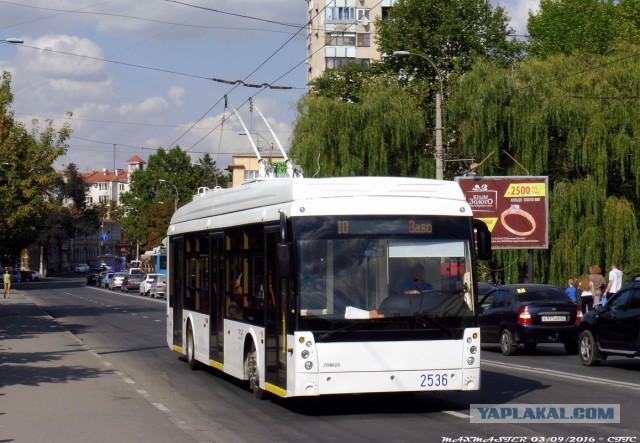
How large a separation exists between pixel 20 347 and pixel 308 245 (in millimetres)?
14464

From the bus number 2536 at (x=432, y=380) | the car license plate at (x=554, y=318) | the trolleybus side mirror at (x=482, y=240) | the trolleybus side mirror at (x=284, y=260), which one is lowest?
the bus number 2536 at (x=432, y=380)

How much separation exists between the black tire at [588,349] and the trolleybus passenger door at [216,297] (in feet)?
23.7

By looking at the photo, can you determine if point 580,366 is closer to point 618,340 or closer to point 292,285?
point 618,340

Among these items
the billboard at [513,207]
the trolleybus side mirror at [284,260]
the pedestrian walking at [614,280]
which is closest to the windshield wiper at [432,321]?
the trolleybus side mirror at [284,260]

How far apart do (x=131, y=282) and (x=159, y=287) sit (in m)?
17.3

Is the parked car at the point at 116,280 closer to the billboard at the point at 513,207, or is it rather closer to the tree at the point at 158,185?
the tree at the point at 158,185

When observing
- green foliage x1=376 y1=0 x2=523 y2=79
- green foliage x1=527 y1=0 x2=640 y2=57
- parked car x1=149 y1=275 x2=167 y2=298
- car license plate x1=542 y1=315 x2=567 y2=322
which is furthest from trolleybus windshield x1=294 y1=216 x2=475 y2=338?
parked car x1=149 y1=275 x2=167 y2=298

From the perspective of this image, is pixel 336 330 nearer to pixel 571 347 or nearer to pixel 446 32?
pixel 571 347

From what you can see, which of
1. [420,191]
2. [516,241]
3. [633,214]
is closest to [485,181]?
[516,241]

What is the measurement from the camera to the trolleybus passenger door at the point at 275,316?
12625 mm

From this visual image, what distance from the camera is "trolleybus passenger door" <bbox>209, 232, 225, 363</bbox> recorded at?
1629 centimetres

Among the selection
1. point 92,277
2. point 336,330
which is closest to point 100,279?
point 92,277

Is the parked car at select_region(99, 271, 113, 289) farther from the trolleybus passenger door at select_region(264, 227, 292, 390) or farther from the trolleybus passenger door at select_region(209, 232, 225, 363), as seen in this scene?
the trolleybus passenger door at select_region(264, 227, 292, 390)

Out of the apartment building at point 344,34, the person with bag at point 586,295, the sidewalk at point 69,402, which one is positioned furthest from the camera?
the apartment building at point 344,34
